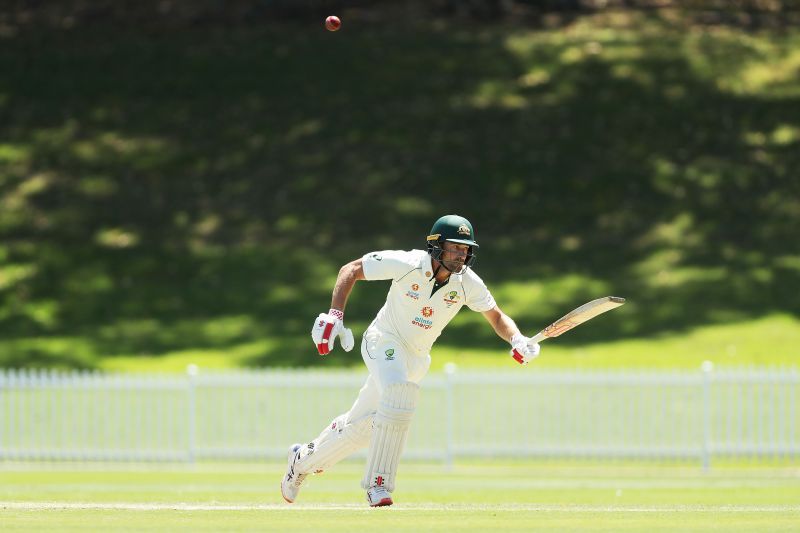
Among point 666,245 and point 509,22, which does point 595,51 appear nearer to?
point 509,22

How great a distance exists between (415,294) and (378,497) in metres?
1.17

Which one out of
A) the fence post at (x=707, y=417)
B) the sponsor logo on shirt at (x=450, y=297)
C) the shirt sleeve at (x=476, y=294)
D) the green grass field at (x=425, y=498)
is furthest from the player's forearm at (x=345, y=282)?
the fence post at (x=707, y=417)

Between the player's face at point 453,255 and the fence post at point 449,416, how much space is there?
6.13 metres

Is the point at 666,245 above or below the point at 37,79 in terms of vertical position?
below

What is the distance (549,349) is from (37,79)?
1338cm

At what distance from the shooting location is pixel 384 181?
2273 cm

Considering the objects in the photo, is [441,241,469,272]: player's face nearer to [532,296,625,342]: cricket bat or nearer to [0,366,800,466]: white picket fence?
[532,296,625,342]: cricket bat

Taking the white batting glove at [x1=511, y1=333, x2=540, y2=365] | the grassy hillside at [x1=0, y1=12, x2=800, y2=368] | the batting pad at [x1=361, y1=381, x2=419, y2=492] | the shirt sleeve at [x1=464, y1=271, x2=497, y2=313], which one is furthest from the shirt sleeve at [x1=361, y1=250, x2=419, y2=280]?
the grassy hillside at [x1=0, y1=12, x2=800, y2=368]

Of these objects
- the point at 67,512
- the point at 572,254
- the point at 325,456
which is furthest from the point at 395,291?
the point at 572,254

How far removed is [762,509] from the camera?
851 cm

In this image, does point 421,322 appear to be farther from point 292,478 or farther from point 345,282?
point 292,478

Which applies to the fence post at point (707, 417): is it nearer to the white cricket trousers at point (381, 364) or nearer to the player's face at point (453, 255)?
the white cricket trousers at point (381, 364)

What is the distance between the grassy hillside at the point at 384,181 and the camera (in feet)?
61.1

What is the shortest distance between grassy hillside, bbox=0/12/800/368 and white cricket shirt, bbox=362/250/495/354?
9.14 metres
